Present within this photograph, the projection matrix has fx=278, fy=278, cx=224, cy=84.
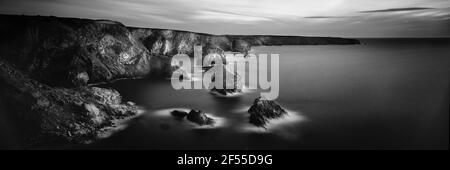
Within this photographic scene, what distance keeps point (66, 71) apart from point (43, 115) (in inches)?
223

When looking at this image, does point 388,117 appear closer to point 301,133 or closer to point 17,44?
point 301,133

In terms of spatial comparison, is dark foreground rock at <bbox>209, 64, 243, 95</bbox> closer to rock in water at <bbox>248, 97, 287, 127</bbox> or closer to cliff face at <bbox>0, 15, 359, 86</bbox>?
rock in water at <bbox>248, 97, 287, 127</bbox>

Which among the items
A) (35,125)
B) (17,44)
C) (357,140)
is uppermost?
(17,44)

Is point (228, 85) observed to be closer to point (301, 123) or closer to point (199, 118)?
point (199, 118)

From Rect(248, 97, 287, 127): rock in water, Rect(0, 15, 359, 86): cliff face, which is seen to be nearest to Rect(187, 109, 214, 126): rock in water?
Rect(248, 97, 287, 127): rock in water

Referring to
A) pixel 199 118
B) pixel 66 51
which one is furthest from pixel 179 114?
pixel 66 51

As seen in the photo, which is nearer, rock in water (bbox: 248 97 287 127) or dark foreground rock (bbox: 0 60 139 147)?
dark foreground rock (bbox: 0 60 139 147)

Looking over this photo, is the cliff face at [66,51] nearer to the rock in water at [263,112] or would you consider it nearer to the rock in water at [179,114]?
the rock in water at [179,114]

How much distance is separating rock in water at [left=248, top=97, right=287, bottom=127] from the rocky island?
346 centimetres

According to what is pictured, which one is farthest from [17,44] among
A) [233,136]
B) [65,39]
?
[233,136]

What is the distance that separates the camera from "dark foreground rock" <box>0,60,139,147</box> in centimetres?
571
